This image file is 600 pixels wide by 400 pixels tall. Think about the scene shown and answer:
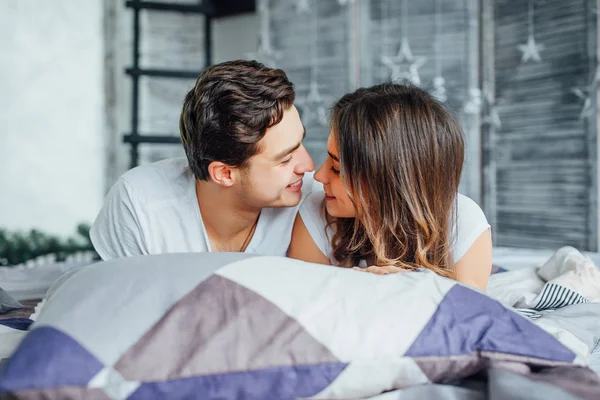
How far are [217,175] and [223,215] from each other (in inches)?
4.7

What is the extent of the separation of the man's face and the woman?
113 millimetres

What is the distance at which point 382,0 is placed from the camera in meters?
3.36

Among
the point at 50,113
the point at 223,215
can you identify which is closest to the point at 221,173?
the point at 223,215

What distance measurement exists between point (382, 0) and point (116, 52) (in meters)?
1.89

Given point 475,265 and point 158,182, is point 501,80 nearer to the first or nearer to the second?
point 475,265

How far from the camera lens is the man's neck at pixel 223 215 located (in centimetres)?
150

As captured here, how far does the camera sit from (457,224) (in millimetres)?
1358

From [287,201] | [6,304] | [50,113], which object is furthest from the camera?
[50,113]

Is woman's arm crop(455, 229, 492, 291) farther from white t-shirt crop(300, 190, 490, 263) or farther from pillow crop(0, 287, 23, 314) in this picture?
pillow crop(0, 287, 23, 314)

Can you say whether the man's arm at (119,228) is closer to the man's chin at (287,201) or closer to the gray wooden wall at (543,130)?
A: the man's chin at (287,201)

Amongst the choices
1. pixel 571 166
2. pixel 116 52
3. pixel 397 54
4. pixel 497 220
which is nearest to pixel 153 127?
pixel 116 52

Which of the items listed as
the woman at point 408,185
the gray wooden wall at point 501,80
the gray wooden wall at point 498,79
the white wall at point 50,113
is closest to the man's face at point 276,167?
the woman at point 408,185

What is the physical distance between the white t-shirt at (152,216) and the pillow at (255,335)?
63 centimetres

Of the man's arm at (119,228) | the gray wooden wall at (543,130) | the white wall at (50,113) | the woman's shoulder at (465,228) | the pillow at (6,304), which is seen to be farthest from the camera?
the white wall at (50,113)
